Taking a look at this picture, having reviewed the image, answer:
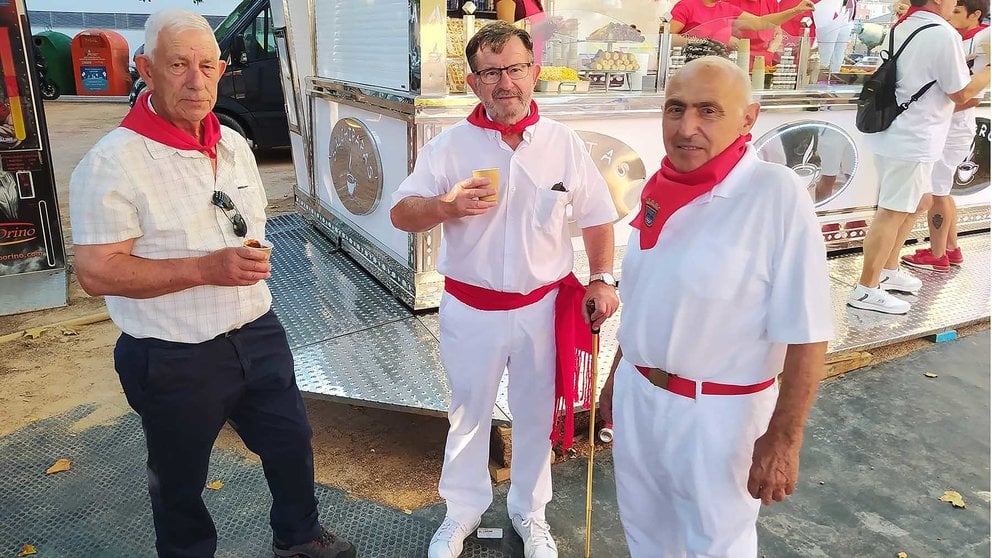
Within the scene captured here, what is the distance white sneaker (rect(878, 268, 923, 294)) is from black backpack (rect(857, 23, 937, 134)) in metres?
1.06

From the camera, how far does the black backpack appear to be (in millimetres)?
4387

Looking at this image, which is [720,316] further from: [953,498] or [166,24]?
[953,498]

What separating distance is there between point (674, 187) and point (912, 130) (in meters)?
3.56

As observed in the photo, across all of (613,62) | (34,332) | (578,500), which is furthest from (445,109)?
(34,332)

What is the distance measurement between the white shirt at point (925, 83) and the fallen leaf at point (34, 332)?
5.82 m

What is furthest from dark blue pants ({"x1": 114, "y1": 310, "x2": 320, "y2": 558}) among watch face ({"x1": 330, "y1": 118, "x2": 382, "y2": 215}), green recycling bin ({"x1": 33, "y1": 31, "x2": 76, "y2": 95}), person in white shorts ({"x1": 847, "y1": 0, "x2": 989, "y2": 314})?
green recycling bin ({"x1": 33, "y1": 31, "x2": 76, "y2": 95})

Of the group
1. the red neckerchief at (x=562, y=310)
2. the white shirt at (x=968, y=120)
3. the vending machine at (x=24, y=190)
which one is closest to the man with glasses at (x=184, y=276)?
the red neckerchief at (x=562, y=310)

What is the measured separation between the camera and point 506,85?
2.14 metres

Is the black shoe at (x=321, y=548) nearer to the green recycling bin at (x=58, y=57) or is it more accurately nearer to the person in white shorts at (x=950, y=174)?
the person in white shorts at (x=950, y=174)

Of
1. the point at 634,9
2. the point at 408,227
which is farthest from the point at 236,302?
the point at 634,9

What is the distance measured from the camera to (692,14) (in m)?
5.18

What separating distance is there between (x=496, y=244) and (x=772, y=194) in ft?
3.11

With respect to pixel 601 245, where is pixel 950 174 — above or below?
below

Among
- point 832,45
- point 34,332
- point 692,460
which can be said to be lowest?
point 34,332
